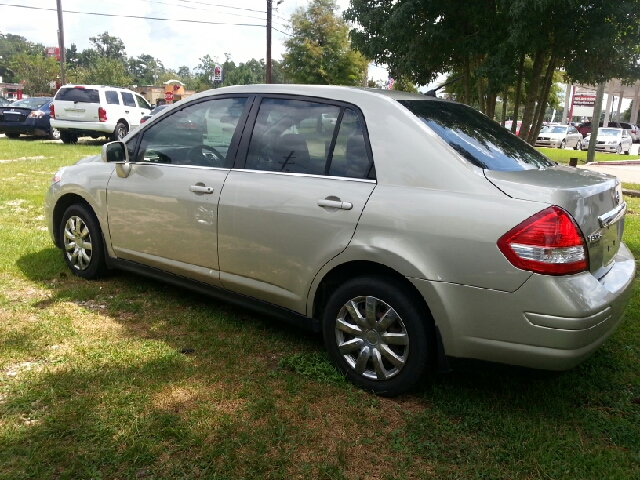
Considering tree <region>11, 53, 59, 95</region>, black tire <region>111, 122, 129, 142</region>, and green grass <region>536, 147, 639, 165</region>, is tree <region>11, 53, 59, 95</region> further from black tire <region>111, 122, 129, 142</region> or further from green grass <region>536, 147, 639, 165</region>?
green grass <region>536, 147, 639, 165</region>

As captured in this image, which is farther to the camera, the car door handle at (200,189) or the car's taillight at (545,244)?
the car door handle at (200,189)

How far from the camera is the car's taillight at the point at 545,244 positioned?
2586 millimetres

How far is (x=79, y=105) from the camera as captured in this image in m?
17.3

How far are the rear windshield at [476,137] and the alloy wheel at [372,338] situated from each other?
922 millimetres

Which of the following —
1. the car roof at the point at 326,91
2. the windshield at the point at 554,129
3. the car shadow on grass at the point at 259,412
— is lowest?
the car shadow on grass at the point at 259,412

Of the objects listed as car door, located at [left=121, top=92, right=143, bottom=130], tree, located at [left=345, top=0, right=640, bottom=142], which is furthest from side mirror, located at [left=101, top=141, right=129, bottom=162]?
car door, located at [left=121, top=92, right=143, bottom=130]

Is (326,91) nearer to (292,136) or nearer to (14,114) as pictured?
(292,136)

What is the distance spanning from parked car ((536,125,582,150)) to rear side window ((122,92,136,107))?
20.7 metres

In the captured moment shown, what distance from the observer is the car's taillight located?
2.59 metres

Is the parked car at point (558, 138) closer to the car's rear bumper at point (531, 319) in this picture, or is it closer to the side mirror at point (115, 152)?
the side mirror at point (115, 152)

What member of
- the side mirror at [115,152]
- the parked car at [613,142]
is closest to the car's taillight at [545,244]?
the side mirror at [115,152]

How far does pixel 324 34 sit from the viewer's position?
3700 cm

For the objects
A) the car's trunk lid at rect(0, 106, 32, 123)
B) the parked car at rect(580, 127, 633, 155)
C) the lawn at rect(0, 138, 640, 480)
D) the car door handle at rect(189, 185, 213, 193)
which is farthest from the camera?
the parked car at rect(580, 127, 633, 155)

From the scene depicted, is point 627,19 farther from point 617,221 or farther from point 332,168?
point 332,168
